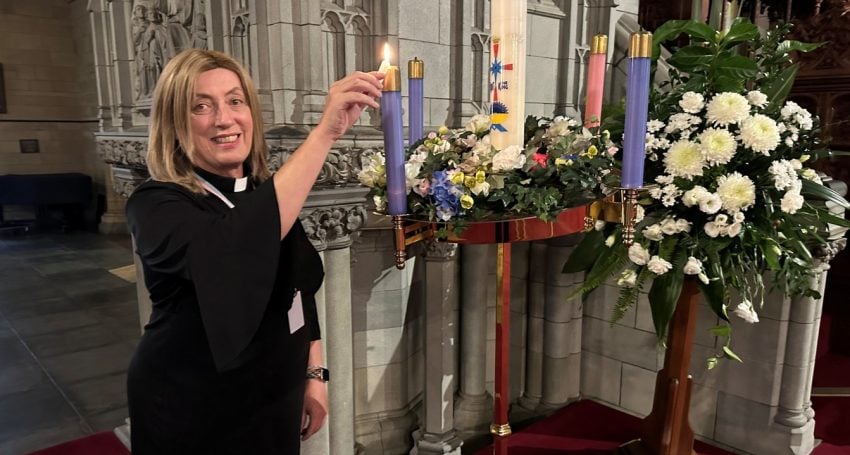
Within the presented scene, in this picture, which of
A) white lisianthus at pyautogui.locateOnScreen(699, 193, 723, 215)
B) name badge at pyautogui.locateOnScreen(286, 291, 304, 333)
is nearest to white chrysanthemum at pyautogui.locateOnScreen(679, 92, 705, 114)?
white lisianthus at pyautogui.locateOnScreen(699, 193, 723, 215)

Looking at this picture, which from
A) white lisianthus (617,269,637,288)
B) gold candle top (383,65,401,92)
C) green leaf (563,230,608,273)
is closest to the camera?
gold candle top (383,65,401,92)

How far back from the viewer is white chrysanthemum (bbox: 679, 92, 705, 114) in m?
1.87

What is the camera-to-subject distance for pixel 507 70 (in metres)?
1.20

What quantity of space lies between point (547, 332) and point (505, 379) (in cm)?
196

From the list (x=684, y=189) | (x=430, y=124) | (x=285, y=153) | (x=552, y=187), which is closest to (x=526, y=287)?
(x=430, y=124)

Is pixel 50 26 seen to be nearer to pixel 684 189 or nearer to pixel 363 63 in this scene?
pixel 363 63

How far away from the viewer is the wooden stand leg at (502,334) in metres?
1.43

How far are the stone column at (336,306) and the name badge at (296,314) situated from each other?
2.12 ft

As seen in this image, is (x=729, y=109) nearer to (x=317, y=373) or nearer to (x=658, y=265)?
(x=658, y=265)

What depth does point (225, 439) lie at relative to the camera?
4.48 ft

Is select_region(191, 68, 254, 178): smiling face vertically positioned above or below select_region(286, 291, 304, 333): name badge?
above

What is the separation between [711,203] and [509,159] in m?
0.97

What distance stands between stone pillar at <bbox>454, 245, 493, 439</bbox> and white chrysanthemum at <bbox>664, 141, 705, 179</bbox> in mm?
1216

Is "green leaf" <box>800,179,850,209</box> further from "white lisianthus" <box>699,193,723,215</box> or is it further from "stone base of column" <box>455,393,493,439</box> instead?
"stone base of column" <box>455,393,493,439</box>
